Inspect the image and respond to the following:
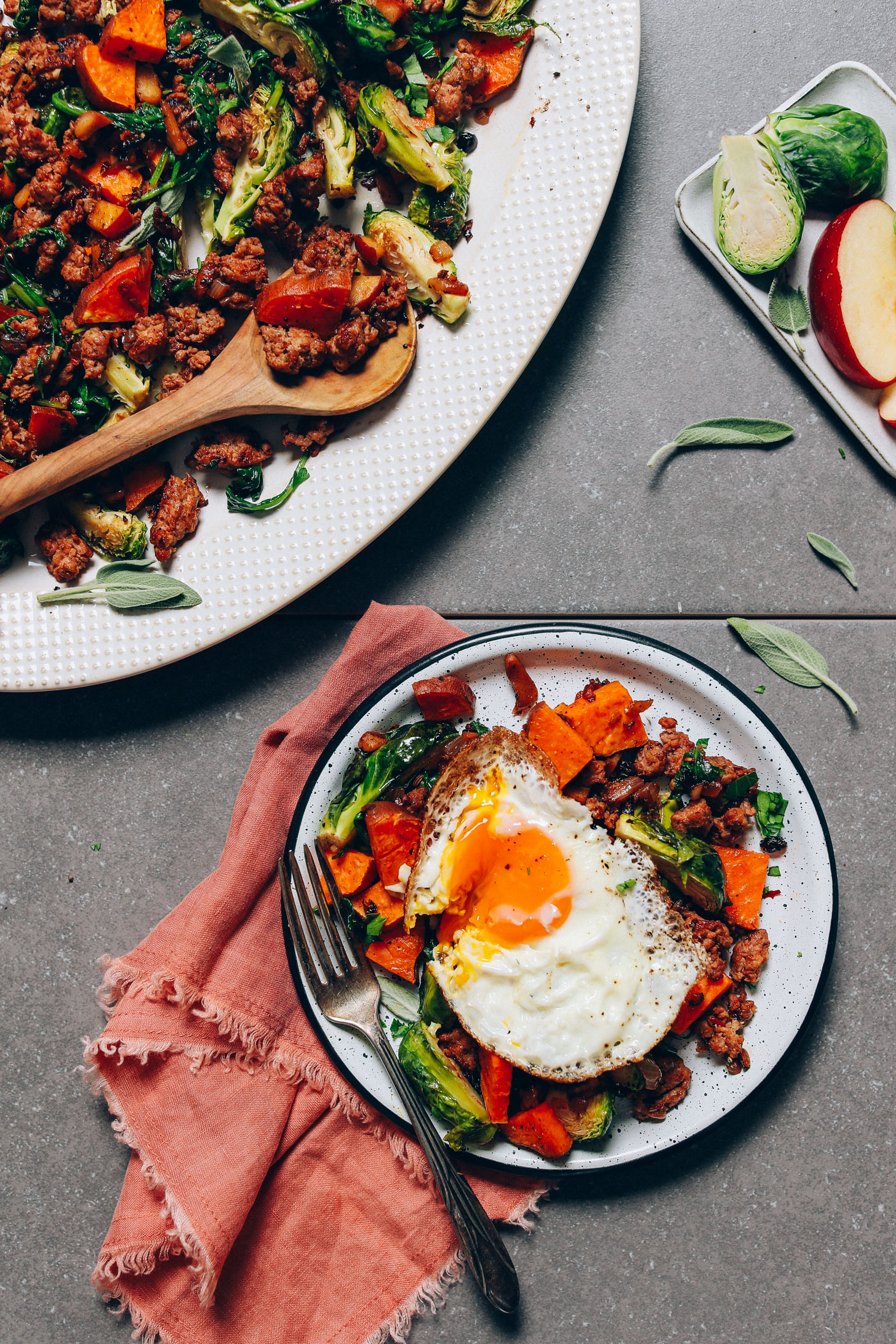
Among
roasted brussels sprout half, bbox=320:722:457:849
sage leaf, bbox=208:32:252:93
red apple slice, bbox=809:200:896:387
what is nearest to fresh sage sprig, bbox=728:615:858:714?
red apple slice, bbox=809:200:896:387

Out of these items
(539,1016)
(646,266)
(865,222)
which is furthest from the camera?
(646,266)

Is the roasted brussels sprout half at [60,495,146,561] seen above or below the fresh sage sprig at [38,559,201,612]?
above

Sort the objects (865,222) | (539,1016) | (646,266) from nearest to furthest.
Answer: (539,1016) < (865,222) < (646,266)

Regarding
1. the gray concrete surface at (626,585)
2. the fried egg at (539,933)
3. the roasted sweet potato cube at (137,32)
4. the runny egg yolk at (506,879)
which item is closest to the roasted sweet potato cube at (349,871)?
the fried egg at (539,933)

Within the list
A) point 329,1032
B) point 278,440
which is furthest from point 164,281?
point 329,1032

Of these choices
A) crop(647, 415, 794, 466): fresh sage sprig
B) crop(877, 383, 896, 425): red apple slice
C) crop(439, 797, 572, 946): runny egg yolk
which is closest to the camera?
crop(439, 797, 572, 946): runny egg yolk

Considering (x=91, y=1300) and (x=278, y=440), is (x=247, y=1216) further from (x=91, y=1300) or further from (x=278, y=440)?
(x=278, y=440)

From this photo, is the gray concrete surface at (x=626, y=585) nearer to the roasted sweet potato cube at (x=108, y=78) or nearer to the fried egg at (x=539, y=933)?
the fried egg at (x=539, y=933)

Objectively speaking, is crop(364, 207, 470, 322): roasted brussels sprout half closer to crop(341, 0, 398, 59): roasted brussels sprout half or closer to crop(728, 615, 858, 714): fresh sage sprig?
crop(341, 0, 398, 59): roasted brussels sprout half
